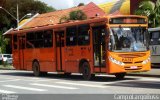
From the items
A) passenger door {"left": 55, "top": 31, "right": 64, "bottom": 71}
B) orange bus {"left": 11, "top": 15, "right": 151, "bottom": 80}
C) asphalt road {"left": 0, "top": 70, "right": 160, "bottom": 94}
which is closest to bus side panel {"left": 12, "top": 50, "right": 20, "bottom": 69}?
orange bus {"left": 11, "top": 15, "right": 151, "bottom": 80}

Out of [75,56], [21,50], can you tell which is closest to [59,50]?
[75,56]

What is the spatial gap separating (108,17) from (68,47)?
4.00 m

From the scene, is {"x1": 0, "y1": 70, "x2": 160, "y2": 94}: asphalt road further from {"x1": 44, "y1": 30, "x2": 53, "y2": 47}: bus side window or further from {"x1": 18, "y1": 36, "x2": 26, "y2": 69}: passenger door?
{"x1": 18, "y1": 36, "x2": 26, "y2": 69}: passenger door

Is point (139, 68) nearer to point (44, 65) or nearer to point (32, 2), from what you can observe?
point (44, 65)

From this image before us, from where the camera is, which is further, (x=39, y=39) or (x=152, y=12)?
(x=152, y=12)

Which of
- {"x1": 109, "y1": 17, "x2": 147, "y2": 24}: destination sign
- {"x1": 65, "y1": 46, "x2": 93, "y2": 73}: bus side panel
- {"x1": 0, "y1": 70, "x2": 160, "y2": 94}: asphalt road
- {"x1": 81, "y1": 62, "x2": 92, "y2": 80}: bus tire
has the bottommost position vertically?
{"x1": 0, "y1": 70, "x2": 160, "y2": 94}: asphalt road

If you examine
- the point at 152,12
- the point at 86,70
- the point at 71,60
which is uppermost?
the point at 152,12

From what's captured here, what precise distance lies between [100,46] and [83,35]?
1.58 m

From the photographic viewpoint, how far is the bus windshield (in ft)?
70.8

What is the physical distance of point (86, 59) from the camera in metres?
23.2

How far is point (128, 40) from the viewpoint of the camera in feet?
71.3

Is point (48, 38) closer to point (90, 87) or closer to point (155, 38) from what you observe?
point (90, 87)

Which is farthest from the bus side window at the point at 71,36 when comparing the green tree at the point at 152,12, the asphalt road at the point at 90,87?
the green tree at the point at 152,12

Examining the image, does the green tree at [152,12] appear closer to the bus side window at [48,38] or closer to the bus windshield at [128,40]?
the bus side window at [48,38]
